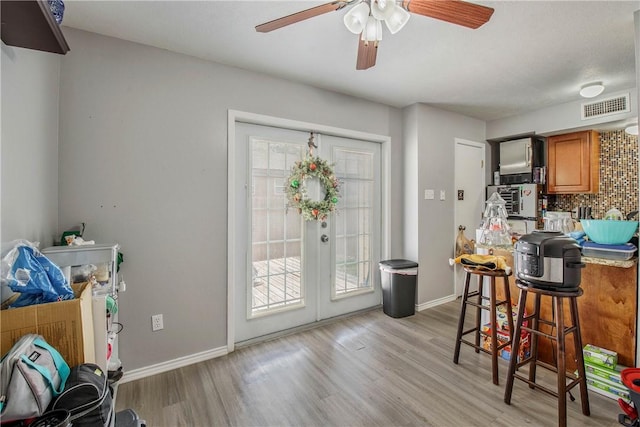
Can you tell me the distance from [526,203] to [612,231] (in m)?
2.18

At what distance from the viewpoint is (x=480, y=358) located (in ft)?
7.91

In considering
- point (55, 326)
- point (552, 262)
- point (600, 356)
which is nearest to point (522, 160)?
point (600, 356)

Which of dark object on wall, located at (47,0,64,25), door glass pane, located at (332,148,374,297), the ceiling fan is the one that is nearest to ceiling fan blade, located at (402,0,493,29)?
the ceiling fan

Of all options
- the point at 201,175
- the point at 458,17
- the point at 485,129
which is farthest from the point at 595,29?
the point at 201,175

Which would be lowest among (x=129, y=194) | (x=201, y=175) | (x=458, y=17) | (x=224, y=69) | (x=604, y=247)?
(x=604, y=247)

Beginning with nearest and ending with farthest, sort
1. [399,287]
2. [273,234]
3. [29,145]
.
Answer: [29,145], [273,234], [399,287]

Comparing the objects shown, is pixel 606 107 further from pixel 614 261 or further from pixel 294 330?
pixel 294 330

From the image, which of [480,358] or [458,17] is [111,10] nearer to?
[458,17]

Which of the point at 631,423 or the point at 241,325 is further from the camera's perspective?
the point at 241,325

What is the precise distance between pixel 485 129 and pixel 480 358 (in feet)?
10.7

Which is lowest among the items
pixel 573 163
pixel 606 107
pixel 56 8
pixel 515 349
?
pixel 515 349

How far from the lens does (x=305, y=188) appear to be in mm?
2898

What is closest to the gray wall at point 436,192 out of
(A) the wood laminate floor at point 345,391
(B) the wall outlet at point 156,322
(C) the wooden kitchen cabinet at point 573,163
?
(A) the wood laminate floor at point 345,391

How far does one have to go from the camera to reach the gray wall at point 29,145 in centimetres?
127
